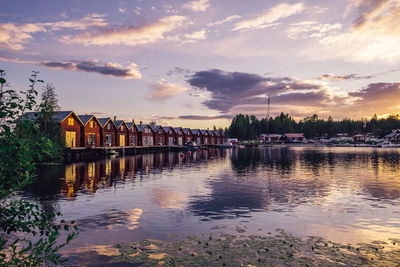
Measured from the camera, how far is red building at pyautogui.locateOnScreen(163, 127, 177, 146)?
115412 millimetres

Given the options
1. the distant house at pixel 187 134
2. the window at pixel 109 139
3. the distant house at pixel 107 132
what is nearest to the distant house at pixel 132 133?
the distant house at pixel 107 132

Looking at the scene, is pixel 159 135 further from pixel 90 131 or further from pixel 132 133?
pixel 90 131

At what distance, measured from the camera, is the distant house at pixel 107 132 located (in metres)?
77.7

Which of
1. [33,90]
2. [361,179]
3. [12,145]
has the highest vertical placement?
[33,90]

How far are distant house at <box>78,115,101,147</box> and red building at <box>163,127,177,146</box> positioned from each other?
40.8 m

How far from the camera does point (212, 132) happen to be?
516 feet

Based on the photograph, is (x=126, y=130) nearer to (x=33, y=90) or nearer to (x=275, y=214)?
(x=275, y=214)

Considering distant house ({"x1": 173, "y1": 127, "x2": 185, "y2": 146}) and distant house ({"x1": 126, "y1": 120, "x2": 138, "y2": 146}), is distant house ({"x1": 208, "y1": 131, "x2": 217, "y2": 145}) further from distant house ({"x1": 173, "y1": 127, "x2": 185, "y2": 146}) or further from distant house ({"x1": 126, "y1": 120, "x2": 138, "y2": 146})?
distant house ({"x1": 126, "y1": 120, "x2": 138, "y2": 146})

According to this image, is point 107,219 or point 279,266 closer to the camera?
point 279,266

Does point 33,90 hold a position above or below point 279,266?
above

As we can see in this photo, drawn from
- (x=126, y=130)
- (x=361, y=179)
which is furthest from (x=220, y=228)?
(x=126, y=130)

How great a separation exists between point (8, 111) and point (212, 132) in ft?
498

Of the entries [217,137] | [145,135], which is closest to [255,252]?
[145,135]

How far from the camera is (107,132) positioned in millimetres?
79875
